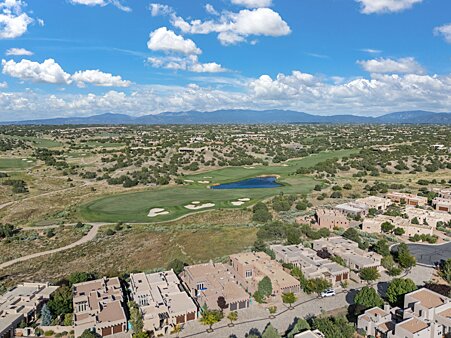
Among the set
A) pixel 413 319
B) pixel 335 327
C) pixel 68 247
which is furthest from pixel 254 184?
pixel 413 319

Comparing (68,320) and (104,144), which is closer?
(68,320)

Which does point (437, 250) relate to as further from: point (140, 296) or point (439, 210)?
point (140, 296)

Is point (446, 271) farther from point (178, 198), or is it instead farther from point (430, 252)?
point (178, 198)

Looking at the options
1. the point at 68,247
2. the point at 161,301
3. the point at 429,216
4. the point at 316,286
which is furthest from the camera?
the point at 429,216

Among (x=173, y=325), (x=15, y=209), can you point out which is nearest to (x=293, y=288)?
(x=173, y=325)

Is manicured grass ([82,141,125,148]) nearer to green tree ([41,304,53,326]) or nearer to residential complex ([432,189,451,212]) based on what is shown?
residential complex ([432,189,451,212])

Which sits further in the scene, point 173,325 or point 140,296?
point 140,296

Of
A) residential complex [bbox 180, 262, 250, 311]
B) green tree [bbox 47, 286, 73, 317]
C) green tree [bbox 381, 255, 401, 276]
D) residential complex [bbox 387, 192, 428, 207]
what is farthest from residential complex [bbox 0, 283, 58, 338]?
residential complex [bbox 387, 192, 428, 207]
